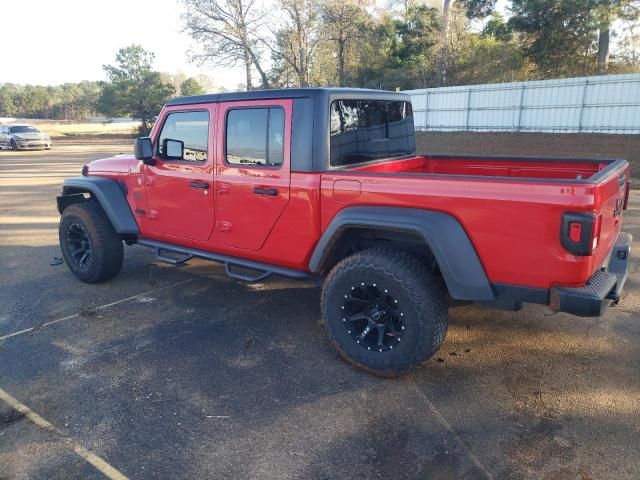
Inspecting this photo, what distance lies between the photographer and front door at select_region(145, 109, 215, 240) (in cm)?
424

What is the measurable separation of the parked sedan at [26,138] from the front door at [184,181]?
2697 centimetres

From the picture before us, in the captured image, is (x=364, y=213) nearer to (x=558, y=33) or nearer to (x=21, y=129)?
(x=558, y=33)

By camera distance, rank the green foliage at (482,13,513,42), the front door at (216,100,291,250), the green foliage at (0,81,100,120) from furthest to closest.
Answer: the green foliage at (0,81,100,120) → the green foliage at (482,13,513,42) → the front door at (216,100,291,250)

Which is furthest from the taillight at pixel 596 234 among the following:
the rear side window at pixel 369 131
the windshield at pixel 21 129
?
the windshield at pixel 21 129

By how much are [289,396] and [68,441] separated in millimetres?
1289

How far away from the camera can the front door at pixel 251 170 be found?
371 cm

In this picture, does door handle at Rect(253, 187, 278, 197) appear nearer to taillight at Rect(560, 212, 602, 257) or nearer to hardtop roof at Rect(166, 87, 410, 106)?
hardtop roof at Rect(166, 87, 410, 106)

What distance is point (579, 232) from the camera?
8.40ft

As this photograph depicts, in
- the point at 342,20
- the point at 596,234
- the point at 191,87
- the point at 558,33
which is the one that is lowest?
the point at 596,234

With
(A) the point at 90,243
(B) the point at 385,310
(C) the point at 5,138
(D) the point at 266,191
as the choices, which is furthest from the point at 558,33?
(C) the point at 5,138

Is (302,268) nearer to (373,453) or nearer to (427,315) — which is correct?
(427,315)

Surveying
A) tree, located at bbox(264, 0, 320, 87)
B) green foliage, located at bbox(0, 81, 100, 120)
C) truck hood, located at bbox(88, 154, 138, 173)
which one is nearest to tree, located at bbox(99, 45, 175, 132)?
tree, located at bbox(264, 0, 320, 87)

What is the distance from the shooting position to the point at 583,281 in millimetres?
2707

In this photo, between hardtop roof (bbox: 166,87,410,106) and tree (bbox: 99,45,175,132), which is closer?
hardtop roof (bbox: 166,87,410,106)
